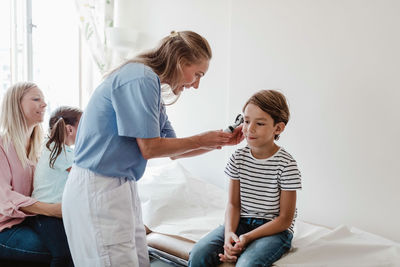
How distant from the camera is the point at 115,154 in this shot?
4.26ft

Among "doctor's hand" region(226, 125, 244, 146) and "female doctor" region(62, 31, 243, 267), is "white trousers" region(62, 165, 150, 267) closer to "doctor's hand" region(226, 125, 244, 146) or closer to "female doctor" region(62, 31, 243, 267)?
"female doctor" region(62, 31, 243, 267)

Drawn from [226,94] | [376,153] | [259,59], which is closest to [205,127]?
[226,94]

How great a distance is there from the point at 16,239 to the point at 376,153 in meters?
1.70

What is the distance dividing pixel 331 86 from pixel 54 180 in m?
1.44

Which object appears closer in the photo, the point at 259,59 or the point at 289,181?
the point at 289,181

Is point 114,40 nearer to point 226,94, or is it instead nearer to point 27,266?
point 226,94

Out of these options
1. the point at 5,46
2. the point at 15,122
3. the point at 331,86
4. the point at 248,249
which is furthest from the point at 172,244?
the point at 5,46

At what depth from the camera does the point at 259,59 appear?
2242mm

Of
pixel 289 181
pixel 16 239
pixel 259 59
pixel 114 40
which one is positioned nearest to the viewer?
pixel 289 181

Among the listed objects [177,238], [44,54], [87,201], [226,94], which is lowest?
[177,238]

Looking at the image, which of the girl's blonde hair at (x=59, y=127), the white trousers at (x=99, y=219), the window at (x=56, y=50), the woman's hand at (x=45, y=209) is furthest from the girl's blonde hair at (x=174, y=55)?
the window at (x=56, y=50)

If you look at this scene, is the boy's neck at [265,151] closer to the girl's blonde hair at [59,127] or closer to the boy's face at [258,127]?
the boy's face at [258,127]

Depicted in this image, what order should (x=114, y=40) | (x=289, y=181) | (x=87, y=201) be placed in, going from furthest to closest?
(x=114, y=40), (x=289, y=181), (x=87, y=201)

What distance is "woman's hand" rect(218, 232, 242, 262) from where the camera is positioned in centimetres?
141
